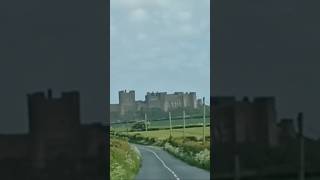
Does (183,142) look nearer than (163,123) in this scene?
No

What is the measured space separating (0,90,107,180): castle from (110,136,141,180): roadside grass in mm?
492

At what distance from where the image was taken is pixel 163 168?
6168 mm

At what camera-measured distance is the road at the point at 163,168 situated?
236 inches

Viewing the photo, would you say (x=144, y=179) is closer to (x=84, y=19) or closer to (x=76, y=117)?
(x=76, y=117)

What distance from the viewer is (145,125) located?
6246 mm

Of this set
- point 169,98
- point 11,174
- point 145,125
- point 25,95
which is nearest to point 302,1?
point 169,98

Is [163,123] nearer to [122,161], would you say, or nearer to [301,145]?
[122,161]

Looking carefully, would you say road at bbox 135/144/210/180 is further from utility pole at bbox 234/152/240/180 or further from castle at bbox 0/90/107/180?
castle at bbox 0/90/107/180

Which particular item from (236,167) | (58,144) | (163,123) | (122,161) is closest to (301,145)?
(236,167)

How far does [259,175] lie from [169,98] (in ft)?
4.22

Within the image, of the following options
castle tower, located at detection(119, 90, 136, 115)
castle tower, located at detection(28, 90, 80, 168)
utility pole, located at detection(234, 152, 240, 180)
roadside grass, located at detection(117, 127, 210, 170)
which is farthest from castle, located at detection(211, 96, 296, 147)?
castle tower, located at detection(28, 90, 80, 168)

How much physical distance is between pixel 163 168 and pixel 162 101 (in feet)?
2.34

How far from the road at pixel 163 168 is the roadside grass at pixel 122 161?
0.28 feet

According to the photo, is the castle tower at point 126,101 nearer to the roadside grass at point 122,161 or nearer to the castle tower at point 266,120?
the roadside grass at point 122,161
